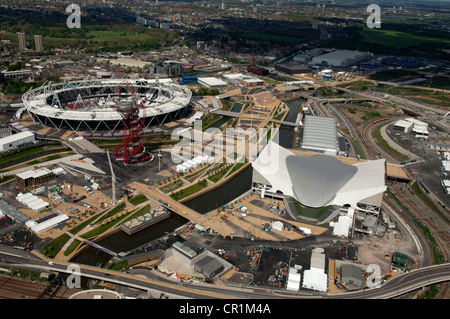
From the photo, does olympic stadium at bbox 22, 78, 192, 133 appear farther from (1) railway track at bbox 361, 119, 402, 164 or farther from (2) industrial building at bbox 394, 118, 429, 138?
(2) industrial building at bbox 394, 118, 429, 138

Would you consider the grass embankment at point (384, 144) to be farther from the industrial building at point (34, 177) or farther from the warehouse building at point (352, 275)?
the industrial building at point (34, 177)

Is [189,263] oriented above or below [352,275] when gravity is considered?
below

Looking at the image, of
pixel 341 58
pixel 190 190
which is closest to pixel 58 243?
pixel 190 190

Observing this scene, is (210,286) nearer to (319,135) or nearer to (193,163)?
(193,163)

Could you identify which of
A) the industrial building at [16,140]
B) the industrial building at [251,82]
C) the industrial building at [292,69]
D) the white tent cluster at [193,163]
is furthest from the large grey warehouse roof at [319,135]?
the industrial building at [292,69]

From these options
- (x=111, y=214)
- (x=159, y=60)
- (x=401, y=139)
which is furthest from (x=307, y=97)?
(x=111, y=214)

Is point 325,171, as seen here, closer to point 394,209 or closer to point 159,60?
point 394,209
